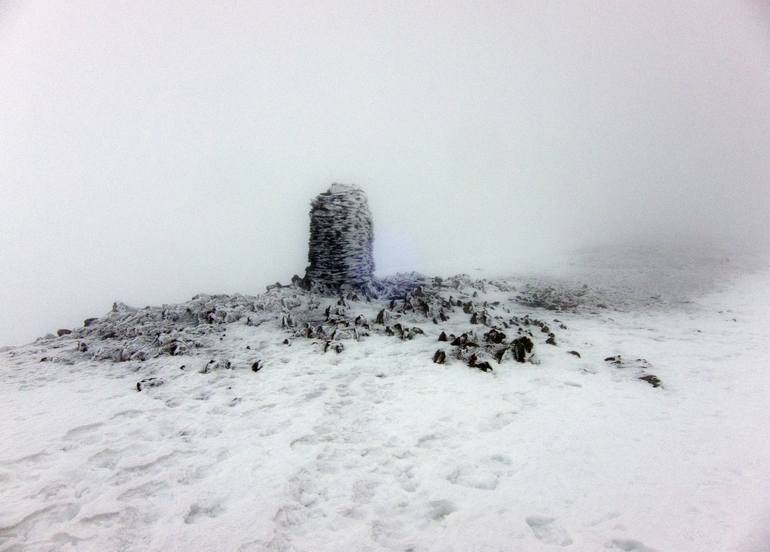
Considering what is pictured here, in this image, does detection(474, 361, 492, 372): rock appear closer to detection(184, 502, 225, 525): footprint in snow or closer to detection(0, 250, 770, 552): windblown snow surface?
detection(0, 250, 770, 552): windblown snow surface

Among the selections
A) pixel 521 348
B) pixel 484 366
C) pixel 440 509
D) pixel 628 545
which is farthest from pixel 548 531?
pixel 521 348

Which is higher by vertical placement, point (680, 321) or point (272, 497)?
point (680, 321)

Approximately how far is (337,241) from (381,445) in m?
9.72

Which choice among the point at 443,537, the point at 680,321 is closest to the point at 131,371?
the point at 443,537

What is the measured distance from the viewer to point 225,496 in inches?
170

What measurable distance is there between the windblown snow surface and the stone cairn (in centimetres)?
450

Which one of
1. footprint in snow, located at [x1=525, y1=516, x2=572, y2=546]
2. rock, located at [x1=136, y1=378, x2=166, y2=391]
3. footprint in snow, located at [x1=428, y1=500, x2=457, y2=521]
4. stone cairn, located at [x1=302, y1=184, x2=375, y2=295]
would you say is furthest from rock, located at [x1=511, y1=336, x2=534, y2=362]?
rock, located at [x1=136, y1=378, x2=166, y2=391]

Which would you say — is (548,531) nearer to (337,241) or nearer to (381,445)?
(381,445)

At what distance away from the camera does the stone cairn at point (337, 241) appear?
554 inches

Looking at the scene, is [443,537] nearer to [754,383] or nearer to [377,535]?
[377,535]

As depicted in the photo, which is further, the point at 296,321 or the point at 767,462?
the point at 296,321

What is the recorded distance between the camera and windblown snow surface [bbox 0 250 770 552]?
3793 millimetres

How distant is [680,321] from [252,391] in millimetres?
13772

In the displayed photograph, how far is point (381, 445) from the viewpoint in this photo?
17.6 ft
